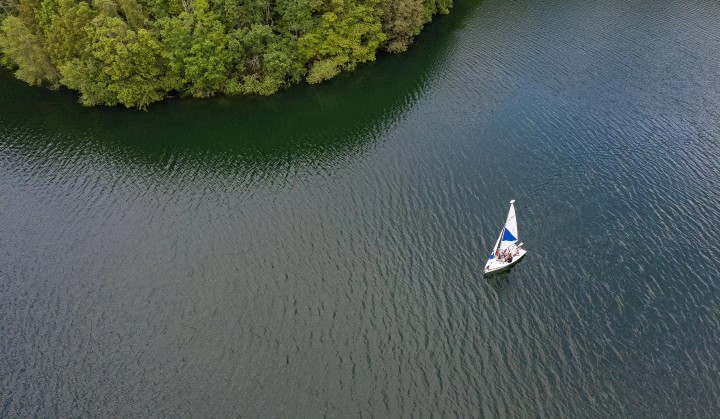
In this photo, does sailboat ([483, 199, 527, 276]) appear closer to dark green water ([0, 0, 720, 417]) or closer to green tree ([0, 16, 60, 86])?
dark green water ([0, 0, 720, 417])

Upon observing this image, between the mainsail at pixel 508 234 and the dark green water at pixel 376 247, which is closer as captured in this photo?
the dark green water at pixel 376 247

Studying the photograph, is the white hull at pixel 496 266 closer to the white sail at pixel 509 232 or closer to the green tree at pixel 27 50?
the white sail at pixel 509 232

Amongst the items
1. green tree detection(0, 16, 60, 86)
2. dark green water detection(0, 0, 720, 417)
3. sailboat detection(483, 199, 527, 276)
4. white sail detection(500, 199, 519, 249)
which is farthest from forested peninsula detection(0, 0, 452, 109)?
sailboat detection(483, 199, 527, 276)

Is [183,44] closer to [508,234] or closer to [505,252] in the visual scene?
[508,234]

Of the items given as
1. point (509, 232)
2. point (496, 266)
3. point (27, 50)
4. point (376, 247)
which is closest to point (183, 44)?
point (27, 50)

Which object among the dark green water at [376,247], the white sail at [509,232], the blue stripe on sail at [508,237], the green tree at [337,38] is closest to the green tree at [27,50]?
the dark green water at [376,247]
